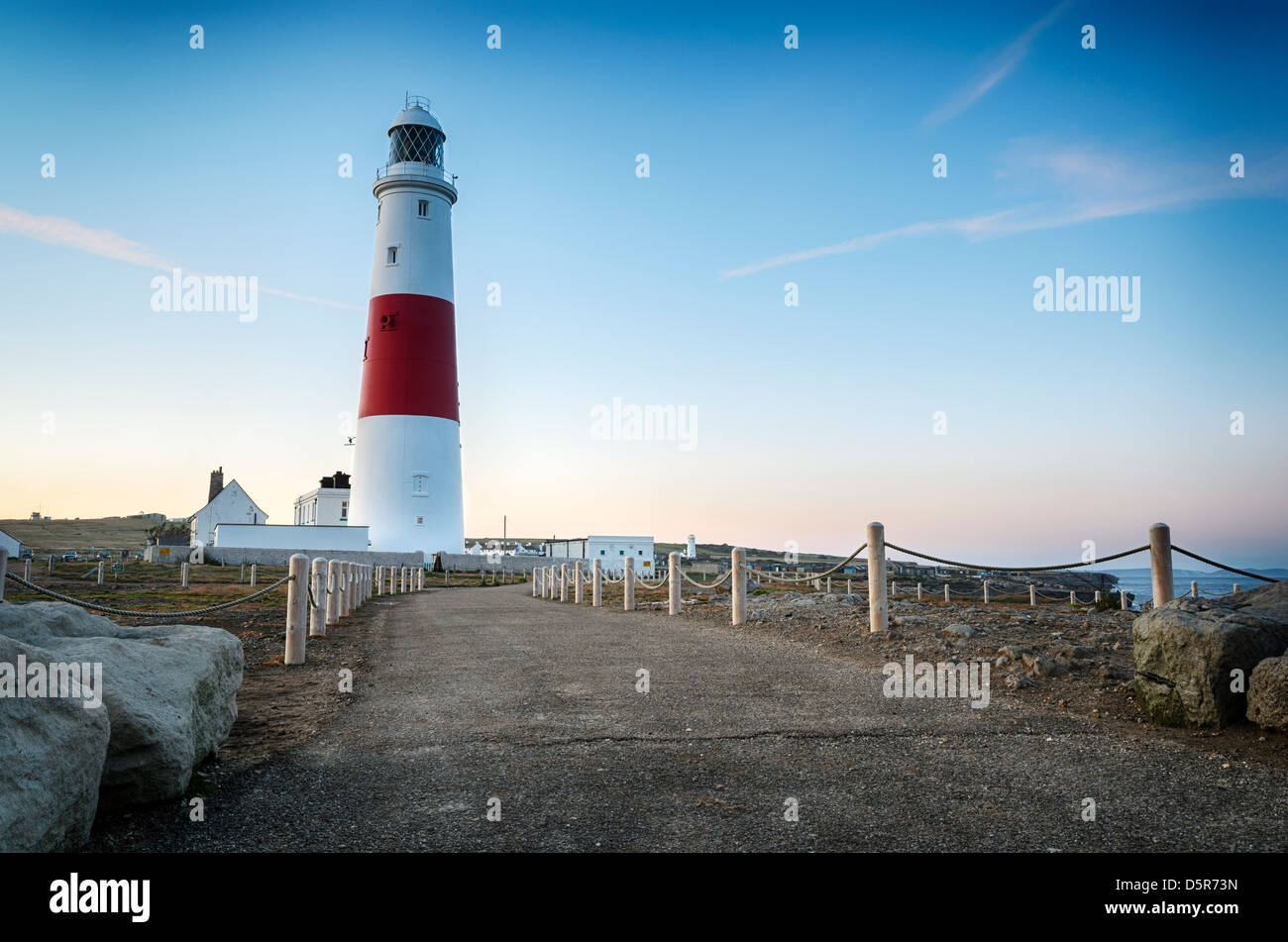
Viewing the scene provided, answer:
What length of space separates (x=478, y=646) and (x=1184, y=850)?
27.7ft

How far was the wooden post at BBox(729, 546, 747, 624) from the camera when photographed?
1291 centimetres

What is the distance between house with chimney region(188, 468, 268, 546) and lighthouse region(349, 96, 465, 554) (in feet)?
81.9

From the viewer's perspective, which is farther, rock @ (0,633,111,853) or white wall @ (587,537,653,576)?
white wall @ (587,537,653,576)

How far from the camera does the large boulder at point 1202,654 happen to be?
200 inches

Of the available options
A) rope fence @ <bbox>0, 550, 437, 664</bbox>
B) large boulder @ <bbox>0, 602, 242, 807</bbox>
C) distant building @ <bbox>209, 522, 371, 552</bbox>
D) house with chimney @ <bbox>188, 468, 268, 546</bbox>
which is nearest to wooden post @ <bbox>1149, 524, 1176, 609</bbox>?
large boulder @ <bbox>0, 602, 242, 807</bbox>

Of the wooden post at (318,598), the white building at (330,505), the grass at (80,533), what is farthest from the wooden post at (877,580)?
the grass at (80,533)

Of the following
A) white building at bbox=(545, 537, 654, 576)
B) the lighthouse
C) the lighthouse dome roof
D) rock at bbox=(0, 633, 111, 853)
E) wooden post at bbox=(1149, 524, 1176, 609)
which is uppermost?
the lighthouse dome roof

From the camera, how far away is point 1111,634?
8.23m

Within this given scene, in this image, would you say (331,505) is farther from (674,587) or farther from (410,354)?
(674,587)

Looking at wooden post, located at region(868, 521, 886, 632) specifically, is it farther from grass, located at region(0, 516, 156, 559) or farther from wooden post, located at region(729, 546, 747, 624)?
grass, located at region(0, 516, 156, 559)

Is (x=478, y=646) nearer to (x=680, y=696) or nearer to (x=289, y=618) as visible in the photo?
(x=289, y=618)

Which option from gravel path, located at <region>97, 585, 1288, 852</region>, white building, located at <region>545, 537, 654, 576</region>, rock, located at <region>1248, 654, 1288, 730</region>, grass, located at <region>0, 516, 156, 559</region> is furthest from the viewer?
grass, located at <region>0, 516, 156, 559</region>

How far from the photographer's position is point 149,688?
159 inches
